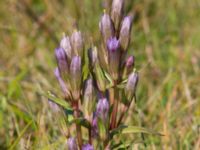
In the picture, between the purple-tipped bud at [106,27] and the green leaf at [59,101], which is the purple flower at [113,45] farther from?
the green leaf at [59,101]

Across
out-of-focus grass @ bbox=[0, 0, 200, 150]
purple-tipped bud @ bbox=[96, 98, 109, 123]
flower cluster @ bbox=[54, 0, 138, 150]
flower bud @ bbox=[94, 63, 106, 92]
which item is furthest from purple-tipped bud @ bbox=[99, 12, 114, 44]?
out-of-focus grass @ bbox=[0, 0, 200, 150]

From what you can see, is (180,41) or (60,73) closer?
(60,73)

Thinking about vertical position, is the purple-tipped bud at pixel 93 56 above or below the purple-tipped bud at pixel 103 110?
above

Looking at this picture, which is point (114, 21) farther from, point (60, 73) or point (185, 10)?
point (185, 10)

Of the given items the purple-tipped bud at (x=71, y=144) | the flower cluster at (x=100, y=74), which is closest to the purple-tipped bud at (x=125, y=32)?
the flower cluster at (x=100, y=74)

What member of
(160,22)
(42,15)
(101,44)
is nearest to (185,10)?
(160,22)
